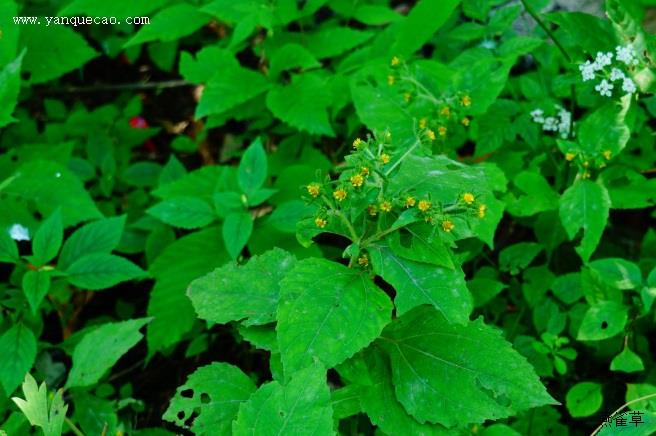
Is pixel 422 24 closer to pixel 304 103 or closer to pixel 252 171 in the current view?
pixel 304 103

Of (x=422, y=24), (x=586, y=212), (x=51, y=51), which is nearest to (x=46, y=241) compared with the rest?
(x=51, y=51)

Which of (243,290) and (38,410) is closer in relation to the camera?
(38,410)

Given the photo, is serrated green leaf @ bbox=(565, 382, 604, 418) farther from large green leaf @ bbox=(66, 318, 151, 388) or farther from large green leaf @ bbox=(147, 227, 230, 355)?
large green leaf @ bbox=(66, 318, 151, 388)

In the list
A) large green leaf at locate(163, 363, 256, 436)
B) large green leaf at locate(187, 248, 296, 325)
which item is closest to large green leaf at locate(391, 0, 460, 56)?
large green leaf at locate(187, 248, 296, 325)

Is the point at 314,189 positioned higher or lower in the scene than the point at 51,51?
higher

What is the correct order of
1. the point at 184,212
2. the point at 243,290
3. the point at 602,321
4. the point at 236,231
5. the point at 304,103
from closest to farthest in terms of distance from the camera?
the point at 243,290, the point at 602,321, the point at 236,231, the point at 184,212, the point at 304,103

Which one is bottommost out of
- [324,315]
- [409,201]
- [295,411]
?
[295,411]

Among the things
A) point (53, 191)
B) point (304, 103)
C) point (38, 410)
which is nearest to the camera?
point (38, 410)
